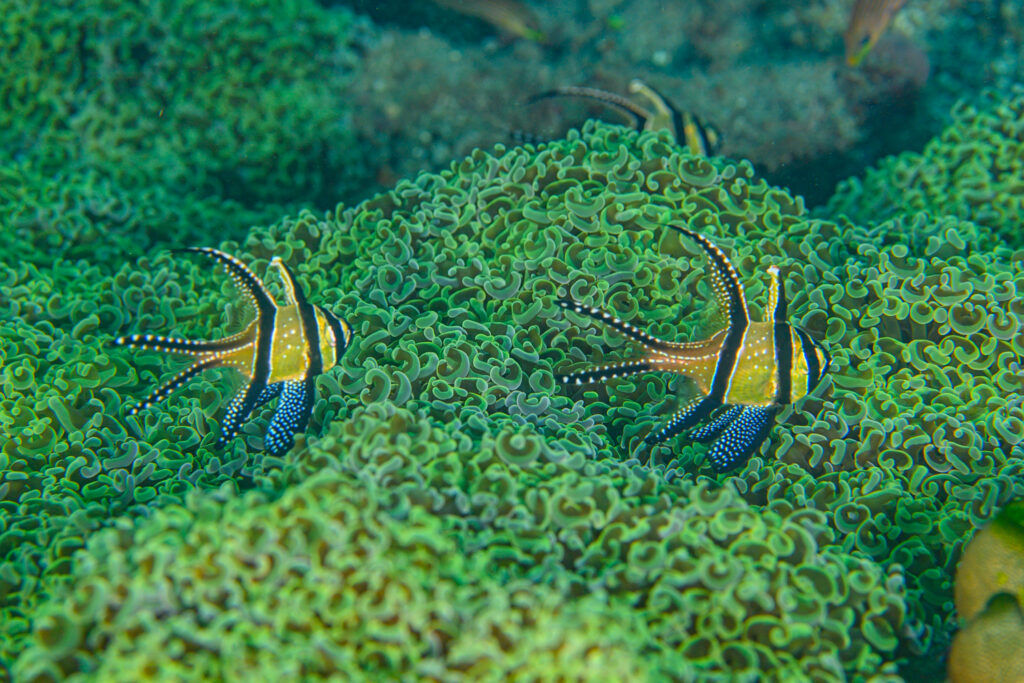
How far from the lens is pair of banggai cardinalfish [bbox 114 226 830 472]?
7.93ft

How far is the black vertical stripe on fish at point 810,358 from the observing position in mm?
2451

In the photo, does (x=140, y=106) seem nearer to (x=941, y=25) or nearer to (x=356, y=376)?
(x=356, y=376)

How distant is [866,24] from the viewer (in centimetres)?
532

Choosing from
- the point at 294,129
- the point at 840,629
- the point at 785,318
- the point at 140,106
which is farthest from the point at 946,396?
the point at 140,106

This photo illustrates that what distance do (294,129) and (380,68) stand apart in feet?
4.09

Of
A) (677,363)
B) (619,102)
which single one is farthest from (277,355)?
(619,102)

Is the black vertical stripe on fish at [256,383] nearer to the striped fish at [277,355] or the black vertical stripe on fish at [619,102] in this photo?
the striped fish at [277,355]

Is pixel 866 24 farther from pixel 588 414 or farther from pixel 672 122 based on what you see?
pixel 588 414

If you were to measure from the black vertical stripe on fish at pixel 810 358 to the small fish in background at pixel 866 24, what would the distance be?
420 centimetres

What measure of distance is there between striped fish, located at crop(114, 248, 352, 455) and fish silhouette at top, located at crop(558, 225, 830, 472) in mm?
965

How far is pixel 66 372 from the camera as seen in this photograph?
9.57 ft

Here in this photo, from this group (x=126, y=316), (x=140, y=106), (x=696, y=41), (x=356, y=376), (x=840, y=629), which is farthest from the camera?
(x=696, y=41)

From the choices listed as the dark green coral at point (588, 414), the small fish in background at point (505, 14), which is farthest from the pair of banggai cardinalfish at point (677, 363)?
the small fish in background at point (505, 14)

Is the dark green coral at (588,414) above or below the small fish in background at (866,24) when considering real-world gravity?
below
